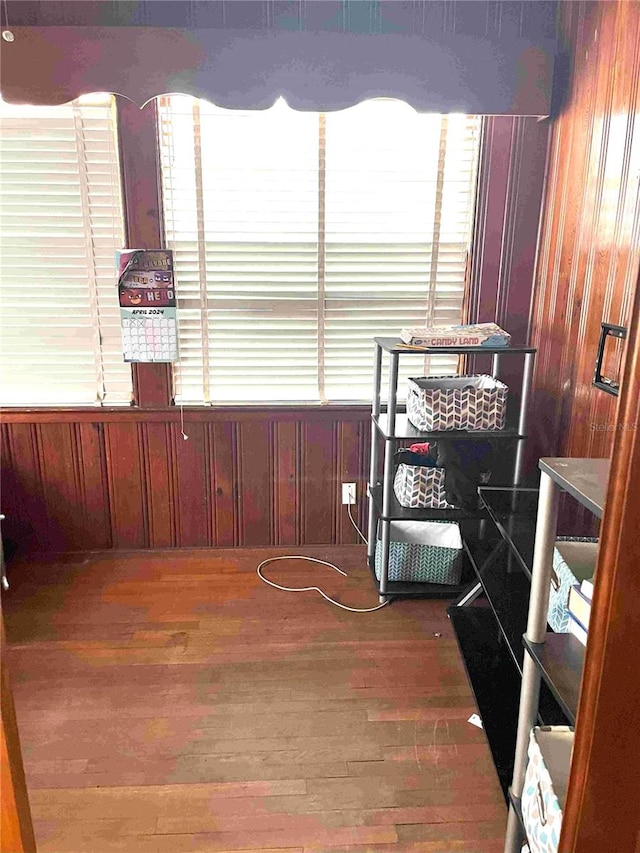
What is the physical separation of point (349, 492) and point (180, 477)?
0.82 meters

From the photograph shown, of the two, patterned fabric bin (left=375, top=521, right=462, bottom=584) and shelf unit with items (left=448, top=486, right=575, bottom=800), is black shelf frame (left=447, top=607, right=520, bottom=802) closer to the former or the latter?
shelf unit with items (left=448, top=486, right=575, bottom=800)

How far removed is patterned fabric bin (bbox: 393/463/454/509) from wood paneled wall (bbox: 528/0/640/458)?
0.48 metres

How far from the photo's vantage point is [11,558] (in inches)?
115

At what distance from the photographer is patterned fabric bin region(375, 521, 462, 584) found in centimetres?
264

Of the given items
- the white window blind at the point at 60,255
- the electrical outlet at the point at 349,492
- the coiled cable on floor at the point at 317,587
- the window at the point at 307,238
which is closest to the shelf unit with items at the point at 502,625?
the coiled cable on floor at the point at 317,587

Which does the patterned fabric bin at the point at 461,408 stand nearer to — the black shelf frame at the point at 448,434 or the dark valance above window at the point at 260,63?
the black shelf frame at the point at 448,434

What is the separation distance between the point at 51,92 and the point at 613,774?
2.71 metres

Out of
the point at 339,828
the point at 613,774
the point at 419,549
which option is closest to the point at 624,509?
the point at 613,774

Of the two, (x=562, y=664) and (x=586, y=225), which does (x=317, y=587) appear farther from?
(x=586, y=225)

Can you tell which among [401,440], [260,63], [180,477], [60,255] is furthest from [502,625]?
[60,255]

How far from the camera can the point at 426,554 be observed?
2.65 m

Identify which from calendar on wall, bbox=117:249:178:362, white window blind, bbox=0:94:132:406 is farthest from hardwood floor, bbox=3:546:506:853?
calendar on wall, bbox=117:249:178:362

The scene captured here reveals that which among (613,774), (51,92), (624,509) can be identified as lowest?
(613,774)

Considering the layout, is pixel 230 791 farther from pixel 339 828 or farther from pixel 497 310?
pixel 497 310
